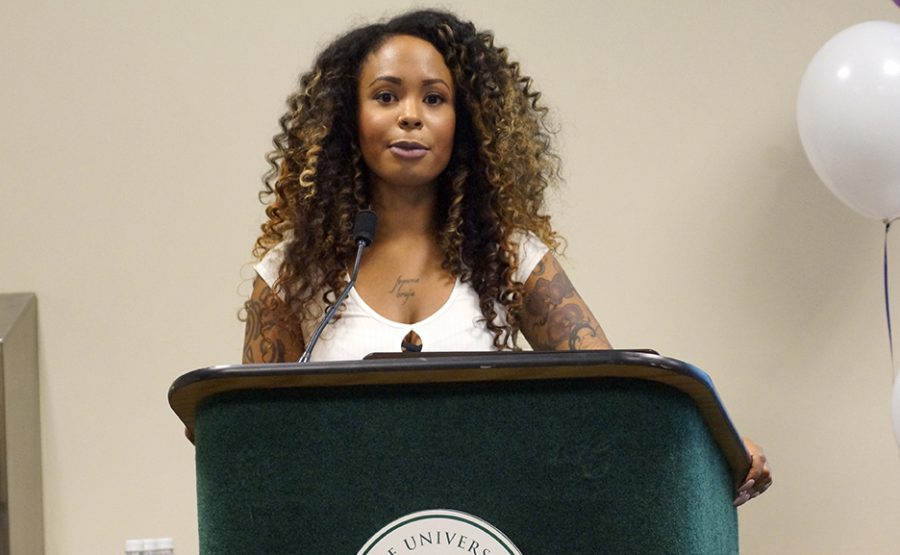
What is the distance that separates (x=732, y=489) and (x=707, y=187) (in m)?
1.76

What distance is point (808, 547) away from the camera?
2906 millimetres

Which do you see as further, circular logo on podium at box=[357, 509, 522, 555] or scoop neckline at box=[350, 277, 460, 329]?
scoop neckline at box=[350, 277, 460, 329]

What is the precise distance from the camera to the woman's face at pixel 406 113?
1.71 m

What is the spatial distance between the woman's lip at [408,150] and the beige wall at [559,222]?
4.01 feet

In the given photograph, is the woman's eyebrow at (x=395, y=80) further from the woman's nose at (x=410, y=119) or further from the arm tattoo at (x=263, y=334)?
the arm tattoo at (x=263, y=334)

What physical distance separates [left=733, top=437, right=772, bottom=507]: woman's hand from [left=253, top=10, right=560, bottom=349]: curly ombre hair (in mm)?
486

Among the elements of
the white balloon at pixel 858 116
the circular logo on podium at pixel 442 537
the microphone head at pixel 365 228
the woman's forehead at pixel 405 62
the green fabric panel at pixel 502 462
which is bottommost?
the circular logo on podium at pixel 442 537

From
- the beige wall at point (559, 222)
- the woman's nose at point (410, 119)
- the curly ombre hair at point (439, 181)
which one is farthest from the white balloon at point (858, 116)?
the woman's nose at point (410, 119)

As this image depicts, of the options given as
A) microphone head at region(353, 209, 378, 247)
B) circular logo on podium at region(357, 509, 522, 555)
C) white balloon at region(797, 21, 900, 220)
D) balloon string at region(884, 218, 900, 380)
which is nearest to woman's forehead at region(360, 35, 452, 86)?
microphone head at region(353, 209, 378, 247)

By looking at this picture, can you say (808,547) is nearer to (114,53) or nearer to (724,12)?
(724,12)

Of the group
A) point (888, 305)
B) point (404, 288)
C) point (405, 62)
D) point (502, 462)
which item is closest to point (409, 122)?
point (405, 62)

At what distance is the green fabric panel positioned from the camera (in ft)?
3.24

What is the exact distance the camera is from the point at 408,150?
171 centimetres

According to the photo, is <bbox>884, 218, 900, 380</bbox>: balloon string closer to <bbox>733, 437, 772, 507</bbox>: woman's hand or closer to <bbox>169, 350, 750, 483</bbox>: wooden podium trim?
<bbox>733, 437, 772, 507</bbox>: woman's hand
